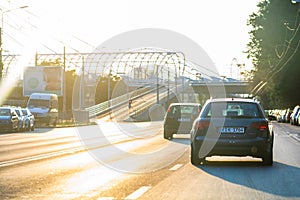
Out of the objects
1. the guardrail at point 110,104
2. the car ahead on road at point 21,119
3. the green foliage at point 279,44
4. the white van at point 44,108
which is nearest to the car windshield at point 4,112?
the car ahead on road at point 21,119

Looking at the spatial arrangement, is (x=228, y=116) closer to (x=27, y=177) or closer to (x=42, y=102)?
(x=27, y=177)

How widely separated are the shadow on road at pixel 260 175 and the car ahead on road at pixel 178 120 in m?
14.7

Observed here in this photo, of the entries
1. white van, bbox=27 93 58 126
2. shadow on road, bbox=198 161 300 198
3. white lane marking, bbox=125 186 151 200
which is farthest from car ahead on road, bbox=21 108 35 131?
white lane marking, bbox=125 186 151 200

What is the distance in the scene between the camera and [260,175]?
1398 cm

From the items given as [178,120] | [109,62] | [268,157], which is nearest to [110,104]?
[109,62]

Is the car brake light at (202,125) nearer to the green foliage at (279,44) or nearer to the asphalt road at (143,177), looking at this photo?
the asphalt road at (143,177)

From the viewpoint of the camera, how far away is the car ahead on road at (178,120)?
32.1 m

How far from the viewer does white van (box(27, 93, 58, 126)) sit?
5817cm

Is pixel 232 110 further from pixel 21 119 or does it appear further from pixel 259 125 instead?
pixel 21 119

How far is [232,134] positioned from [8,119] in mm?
27269

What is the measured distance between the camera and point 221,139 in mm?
16281

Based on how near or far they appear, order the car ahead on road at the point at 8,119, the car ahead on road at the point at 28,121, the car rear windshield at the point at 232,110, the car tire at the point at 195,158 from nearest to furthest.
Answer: the car tire at the point at 195,158
the car rear windshield at the point at 232,110
the car ahead on road at the point at 8,119
the car ahead on road at the point at 28,121

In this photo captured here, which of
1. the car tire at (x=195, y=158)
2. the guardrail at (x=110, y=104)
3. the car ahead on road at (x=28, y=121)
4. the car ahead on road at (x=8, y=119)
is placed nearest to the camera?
the car tire at (x=195, y=158)

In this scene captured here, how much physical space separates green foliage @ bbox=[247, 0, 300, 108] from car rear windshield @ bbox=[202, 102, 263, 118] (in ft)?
181
